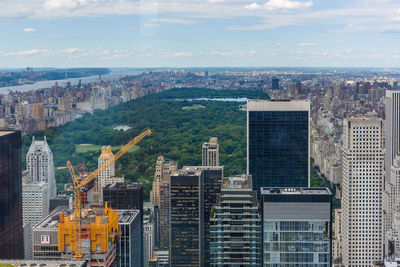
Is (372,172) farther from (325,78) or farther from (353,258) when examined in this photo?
(325,78)

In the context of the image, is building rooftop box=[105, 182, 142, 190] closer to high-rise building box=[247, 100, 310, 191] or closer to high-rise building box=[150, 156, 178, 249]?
high-rise building box=[150, 156, 178, 249]

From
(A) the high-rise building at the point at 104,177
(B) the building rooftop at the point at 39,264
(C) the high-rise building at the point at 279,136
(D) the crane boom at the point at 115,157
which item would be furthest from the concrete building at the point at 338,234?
(B) the building rooftop at the point at 39,264

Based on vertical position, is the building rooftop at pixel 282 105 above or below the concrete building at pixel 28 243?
above

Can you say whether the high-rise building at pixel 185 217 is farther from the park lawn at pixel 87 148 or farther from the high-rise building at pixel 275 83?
the high-rise building at pixel 275 83

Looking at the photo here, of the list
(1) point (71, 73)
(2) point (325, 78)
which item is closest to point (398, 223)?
(2) point (325, 78)

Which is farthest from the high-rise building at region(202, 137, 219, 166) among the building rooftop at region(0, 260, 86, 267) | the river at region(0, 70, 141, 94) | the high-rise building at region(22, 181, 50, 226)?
the building rooftop at region(0, 260, 86, 267)

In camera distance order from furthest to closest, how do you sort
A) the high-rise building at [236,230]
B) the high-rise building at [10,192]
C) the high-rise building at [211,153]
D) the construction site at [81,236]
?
the high-rise building at [211,153] < the high-rise building at [10,192] < the high-rise building at [236,230] < the construction site at [81,236]
